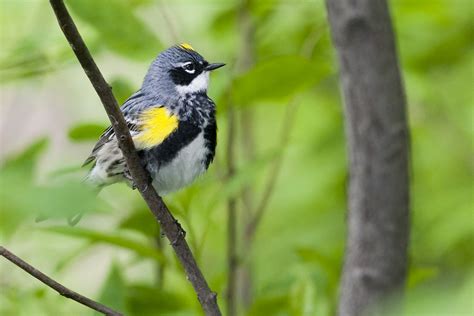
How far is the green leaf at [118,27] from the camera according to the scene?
240 cm

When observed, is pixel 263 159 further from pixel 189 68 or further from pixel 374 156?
pixel 189 68

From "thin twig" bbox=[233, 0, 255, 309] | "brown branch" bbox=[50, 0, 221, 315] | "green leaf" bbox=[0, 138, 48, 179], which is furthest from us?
"thin twig" bbox=[233, 0, 255, 309]

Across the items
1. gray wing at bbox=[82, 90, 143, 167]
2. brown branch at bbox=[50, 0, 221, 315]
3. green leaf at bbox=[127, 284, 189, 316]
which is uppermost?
gray wing at bbox=[82, 90, 143, 167]

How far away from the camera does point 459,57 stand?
3.27 metres

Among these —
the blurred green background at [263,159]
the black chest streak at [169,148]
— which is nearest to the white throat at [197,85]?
the blurred green background at [263,159]

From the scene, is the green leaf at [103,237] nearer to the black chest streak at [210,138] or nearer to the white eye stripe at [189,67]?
the black chest streak at [210,138]

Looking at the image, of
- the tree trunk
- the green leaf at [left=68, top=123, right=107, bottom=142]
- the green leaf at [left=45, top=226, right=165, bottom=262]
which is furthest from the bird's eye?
the green leaf at [left=45, top=226, right=165, bottom=262]

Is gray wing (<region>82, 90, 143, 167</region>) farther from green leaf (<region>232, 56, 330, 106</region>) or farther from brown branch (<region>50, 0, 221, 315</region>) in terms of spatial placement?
brown branch (<region>50, 0, 221, 315</region>)

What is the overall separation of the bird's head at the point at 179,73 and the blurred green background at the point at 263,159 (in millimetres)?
105

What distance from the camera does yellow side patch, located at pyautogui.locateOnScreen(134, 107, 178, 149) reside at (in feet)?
7.51

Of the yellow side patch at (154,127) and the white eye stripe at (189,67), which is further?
the white eye stripe at (189,67)

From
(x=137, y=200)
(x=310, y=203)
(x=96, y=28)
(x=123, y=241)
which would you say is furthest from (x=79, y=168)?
(x=310, y=203)

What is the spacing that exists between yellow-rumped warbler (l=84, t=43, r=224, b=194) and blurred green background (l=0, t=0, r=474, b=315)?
74 mm

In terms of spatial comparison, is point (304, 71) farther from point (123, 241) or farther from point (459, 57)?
point (459, 57)
